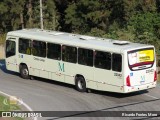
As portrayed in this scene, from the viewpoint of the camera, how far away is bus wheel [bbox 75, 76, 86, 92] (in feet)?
86.6

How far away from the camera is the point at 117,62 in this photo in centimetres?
2420

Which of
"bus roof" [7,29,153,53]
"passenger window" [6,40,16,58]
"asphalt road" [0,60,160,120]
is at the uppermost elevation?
"bus roof" [7,29,153,53]

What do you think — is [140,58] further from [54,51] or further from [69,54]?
[54,51]

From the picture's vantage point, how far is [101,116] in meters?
21.2

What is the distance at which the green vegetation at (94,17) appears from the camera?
1570 inches

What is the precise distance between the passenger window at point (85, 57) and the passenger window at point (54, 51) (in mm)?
1731

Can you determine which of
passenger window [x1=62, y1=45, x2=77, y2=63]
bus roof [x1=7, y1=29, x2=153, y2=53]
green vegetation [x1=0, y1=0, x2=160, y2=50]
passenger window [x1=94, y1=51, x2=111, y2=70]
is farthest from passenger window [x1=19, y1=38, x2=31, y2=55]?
green vegetation [x1=0, y1=0, x2=160, y2=50]

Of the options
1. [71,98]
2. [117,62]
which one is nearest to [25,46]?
[71,98]

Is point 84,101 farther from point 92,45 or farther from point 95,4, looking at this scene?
point 95,4

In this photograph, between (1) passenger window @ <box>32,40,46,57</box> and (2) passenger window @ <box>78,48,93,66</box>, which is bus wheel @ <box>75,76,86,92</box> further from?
(1) passenger window @ <box>32,40,46,57</box>

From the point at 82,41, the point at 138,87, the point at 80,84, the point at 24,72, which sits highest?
the point at 82,41

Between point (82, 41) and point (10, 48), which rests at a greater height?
point (82, 41)

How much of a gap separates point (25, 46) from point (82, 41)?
4937 millimetres

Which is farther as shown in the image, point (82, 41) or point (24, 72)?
point (24, 72)
